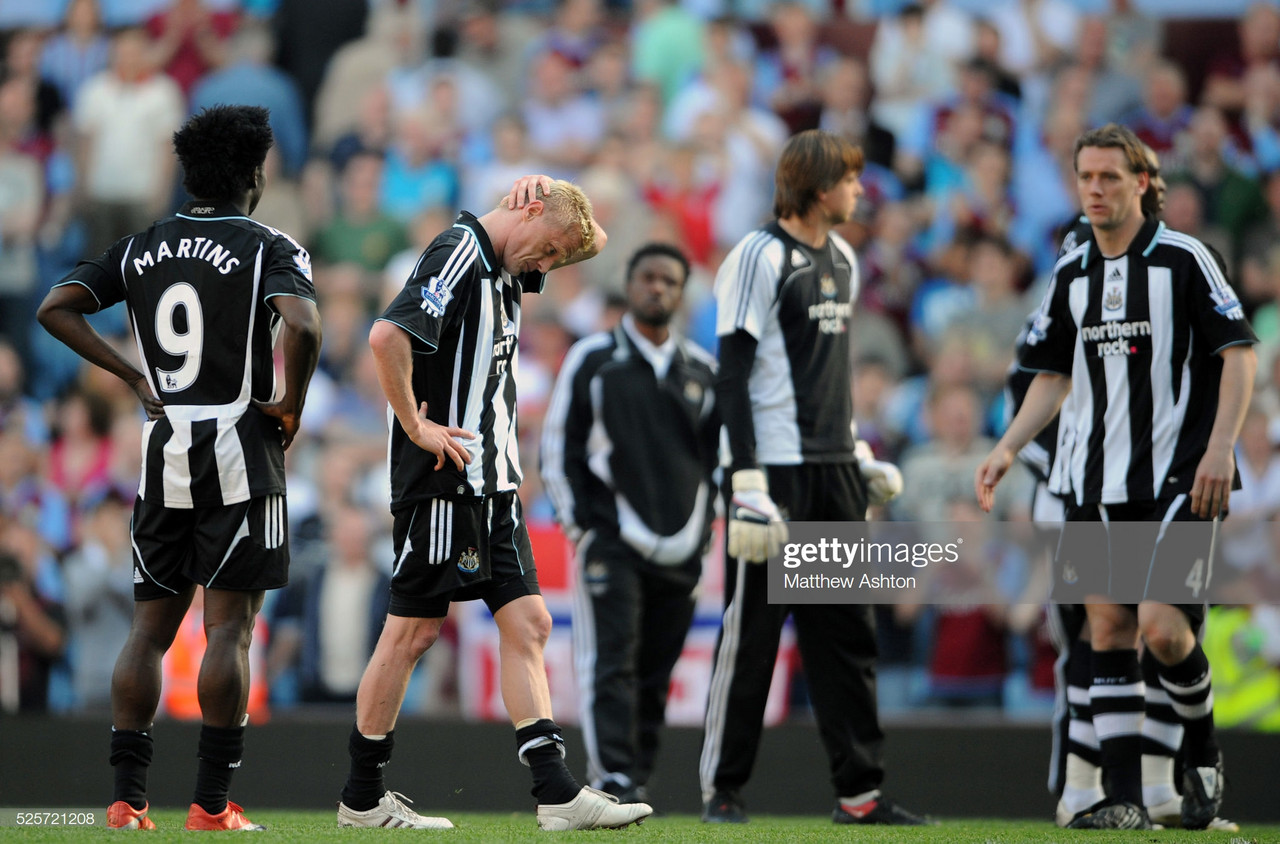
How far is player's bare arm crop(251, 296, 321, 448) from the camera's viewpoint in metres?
4.85

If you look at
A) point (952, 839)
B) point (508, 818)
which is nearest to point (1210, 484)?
point (952, 839)

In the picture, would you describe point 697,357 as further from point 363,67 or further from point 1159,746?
point 363,67

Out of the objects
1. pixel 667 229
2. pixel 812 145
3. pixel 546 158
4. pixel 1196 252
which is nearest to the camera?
pixel 1196 252

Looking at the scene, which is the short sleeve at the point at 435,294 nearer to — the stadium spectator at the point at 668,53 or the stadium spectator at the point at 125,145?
the stadium spectator at the point at 125,145

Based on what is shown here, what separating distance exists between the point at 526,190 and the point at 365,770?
189cm

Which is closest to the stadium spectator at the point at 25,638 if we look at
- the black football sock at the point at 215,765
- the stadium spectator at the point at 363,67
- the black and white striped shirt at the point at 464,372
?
the black football sock at the point at 215,765

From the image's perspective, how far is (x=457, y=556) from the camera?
15.8 feet

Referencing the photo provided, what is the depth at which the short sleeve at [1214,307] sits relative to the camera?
5.36m

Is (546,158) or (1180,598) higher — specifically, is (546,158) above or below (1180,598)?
above

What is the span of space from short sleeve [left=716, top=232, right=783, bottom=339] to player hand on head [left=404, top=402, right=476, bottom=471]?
149cm

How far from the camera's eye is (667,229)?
11.8 m

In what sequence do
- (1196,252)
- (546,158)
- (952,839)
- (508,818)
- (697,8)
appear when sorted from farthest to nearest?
(697,8) < (546,158) < (508,818) < (1196,252) < (952,839)

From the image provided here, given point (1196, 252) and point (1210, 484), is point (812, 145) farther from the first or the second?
point (1210, 484)

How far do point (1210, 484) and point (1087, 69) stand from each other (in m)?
7.75
